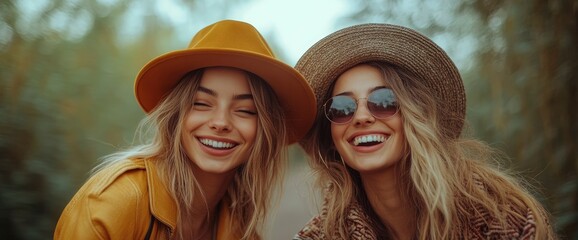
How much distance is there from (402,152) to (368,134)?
0.69ft

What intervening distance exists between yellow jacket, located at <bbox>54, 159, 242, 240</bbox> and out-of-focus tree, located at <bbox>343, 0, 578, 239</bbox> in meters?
1.96

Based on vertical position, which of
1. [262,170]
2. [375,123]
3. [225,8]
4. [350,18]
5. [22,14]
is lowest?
[262,170]

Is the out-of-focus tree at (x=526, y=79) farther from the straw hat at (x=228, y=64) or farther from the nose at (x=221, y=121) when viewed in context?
the nose at (x=221, y=121)

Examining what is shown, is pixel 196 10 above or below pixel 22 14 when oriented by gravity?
above

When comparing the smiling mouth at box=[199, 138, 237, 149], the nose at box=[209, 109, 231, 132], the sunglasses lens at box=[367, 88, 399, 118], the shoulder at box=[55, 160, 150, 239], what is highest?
the sunglasses lens at box=[367, 88, 399, 118]

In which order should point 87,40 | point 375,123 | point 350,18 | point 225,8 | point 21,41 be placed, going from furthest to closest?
1. point 225,8
2. point 350,18
3. point 87,40
4. point 21,41
5. point 375,123

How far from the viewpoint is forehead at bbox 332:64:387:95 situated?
2.93 meters

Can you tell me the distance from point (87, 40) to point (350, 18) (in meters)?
2.49

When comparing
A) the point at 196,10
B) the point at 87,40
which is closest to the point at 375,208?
the point at 87,40

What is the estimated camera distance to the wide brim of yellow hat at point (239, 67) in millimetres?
2768

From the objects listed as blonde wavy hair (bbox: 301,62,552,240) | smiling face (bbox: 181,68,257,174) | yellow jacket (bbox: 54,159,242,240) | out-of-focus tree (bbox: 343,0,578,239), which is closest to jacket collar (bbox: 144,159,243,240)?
yellow jacket (bbox: 54,159,242,240)

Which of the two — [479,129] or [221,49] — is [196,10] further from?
[221,49]

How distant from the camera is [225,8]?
7.38 m

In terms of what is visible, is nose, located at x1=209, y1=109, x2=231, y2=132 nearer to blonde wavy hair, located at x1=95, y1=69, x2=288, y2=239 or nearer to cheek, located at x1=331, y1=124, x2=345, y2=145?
blonde wavy hair, located at x1=95, y1=69, x2=288, y2=239
